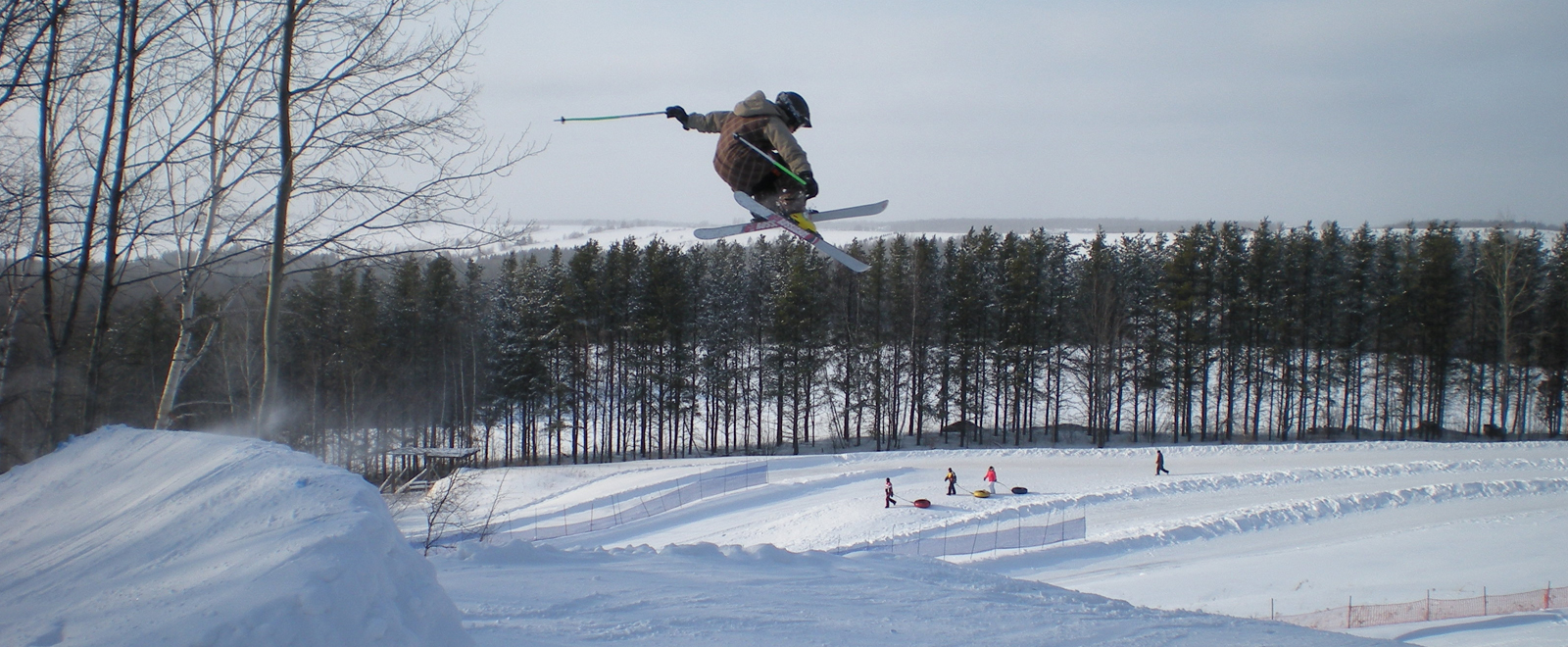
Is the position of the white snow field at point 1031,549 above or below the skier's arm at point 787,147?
below

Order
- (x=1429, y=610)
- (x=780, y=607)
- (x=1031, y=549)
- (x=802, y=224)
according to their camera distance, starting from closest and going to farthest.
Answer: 1. (x=802, y=224)
2. (x=780, y=607)
3. (x=1429, y=610)
4. (x=1031, y=549)

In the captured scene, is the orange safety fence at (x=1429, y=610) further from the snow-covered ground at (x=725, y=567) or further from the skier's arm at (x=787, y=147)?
the skier's arm at (x=787, y=147)

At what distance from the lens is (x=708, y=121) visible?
18.5ft

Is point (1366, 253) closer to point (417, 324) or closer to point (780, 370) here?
point (780, 370)

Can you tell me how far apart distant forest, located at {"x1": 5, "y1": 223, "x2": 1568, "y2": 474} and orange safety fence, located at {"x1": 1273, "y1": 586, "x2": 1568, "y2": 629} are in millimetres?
21449

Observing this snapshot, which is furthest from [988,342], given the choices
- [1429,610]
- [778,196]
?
[778,196]

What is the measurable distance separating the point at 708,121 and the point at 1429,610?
11768 millimetres

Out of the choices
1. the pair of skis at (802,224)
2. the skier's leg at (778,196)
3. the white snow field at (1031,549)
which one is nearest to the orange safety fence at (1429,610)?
the white snow field at (1031,549)

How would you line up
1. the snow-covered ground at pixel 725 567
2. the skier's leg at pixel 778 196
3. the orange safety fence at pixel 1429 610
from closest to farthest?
the snow-covered ground at pixel 725 567 < the skier's leg at pixel 778 196 < the orange safety fence at pixel 1429 610

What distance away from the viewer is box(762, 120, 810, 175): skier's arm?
498cm

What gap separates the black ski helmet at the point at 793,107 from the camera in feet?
17.0

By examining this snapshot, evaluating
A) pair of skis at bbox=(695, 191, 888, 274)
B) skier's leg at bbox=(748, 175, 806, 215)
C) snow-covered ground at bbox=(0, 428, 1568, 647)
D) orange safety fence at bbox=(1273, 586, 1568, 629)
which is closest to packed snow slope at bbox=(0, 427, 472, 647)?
snow-covered ground at bbox=(0, 428, 1568, 647)

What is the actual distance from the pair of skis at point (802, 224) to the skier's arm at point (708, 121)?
50cm

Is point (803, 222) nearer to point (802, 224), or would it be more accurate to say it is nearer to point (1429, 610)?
point (802, 224)
